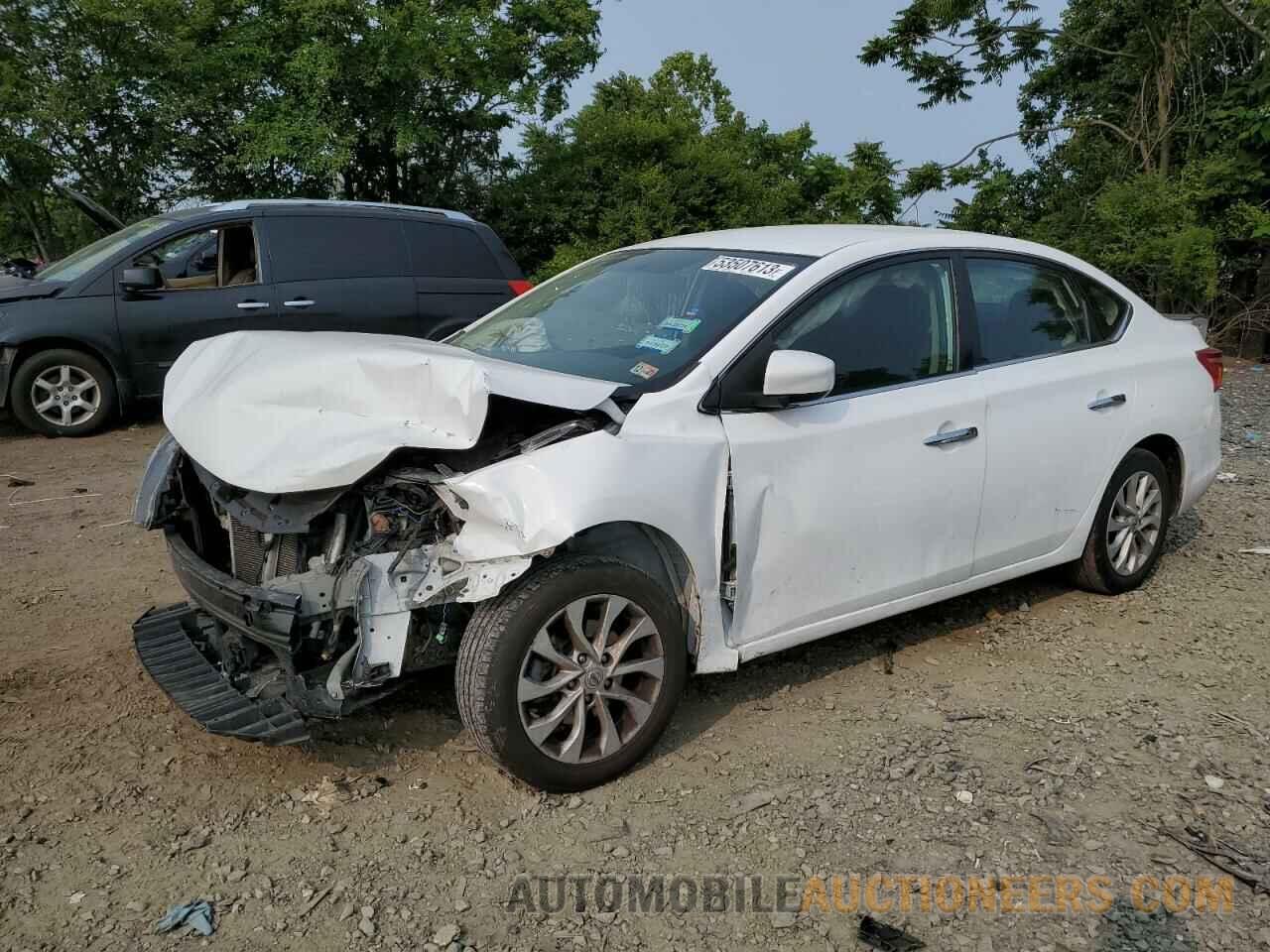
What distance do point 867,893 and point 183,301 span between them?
23.7 feet

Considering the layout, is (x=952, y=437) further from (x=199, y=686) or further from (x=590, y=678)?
(x=199, y=686)

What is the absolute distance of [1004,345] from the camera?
165 inches

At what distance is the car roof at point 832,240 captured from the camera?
153 inches

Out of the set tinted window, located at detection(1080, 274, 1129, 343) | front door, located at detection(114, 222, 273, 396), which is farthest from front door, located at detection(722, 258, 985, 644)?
front door, located at detection(114, 222, 273, 396)

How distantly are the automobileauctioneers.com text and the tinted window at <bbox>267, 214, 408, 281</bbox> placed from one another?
260 inches

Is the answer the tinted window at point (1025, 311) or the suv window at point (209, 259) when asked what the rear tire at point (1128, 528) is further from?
the suv window at point (209, 259)

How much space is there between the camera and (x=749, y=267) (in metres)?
3.81

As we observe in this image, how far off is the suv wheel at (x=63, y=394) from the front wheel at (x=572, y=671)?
6332 mm

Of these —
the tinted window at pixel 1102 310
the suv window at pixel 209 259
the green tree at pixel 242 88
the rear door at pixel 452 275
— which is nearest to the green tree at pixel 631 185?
the green tree at pixel 242 88

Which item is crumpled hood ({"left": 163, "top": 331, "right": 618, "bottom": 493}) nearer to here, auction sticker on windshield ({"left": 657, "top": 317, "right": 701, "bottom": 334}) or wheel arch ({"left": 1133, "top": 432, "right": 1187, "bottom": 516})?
auction sticker on windshield ({"left": 657, "top": 317, "right": 701, "bottom": 334})

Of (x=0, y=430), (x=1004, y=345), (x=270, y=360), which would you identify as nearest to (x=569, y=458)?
(x=270, y=360)

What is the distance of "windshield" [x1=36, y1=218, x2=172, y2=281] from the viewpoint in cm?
807

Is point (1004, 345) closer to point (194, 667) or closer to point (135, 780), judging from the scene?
point (194, 667)

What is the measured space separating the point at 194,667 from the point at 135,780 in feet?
1.26
